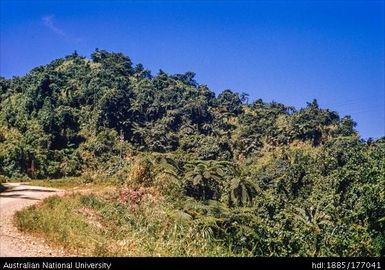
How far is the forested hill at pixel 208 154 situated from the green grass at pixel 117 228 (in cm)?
26

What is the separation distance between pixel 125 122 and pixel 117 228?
51292mm

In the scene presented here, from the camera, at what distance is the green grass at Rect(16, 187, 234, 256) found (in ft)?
36.2

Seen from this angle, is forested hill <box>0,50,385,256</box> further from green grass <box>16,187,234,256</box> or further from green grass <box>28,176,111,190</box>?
green grass <box>28,176,111,190</box>

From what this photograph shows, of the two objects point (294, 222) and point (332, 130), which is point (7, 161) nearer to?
point (294, 222)

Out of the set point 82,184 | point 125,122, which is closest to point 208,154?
point 125,122

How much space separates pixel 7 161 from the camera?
42156 mm

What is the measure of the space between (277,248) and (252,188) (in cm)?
776

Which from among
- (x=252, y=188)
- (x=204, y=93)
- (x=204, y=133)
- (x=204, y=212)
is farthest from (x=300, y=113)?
(x=204, y=212)

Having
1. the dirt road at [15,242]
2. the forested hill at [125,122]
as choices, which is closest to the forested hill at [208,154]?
the forested hill at [125,122]

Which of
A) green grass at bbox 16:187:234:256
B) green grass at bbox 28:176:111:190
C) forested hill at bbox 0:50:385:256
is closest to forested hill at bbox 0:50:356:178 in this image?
forested hill at bbox 0:50:385:256

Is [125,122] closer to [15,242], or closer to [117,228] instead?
[117,228]

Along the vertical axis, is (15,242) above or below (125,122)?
below

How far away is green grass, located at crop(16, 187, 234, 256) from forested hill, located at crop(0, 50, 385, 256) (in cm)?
26

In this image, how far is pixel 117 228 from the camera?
14219 mm
